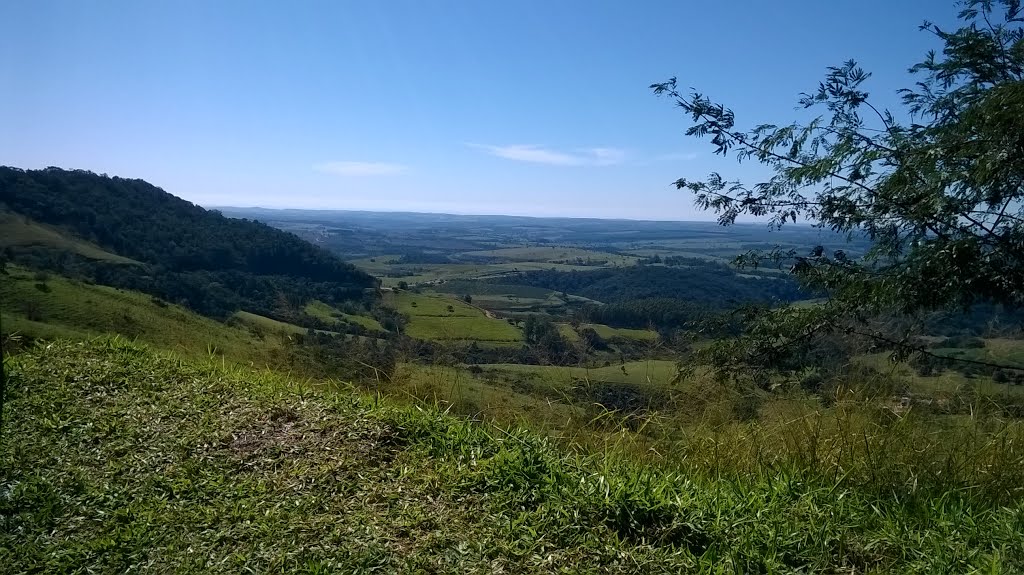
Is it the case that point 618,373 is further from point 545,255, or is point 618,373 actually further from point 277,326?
point 545,255

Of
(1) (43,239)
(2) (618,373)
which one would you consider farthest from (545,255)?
(2) (618,373)

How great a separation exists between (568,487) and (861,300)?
13.5ft

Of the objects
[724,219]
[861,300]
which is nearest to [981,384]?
[861,300]

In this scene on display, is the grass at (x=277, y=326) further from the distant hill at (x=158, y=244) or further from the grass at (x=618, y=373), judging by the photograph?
the distant hill at (x=158, y=244)

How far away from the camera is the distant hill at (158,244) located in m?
38.2

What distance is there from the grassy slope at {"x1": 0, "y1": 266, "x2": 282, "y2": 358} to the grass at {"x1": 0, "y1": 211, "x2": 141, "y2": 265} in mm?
20220

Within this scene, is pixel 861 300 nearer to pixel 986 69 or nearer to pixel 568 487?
pixel 986 69

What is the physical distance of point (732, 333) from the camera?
7.14 metres

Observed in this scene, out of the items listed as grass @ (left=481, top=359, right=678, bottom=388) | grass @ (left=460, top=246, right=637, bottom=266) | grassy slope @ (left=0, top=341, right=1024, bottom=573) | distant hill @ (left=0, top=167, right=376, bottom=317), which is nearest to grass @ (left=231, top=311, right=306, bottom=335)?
grass @ (left=481, top=359, right=678, bottom=388)

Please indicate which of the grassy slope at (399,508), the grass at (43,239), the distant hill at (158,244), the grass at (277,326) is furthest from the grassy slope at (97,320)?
the grass at (43,239)

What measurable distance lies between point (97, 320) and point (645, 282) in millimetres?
46789

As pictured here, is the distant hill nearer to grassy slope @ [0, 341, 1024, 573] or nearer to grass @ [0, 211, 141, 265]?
grass @ [0, 211, 141, 265]

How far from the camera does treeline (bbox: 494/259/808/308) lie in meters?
41.4

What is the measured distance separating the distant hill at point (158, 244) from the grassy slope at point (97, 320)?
15.1 metres
